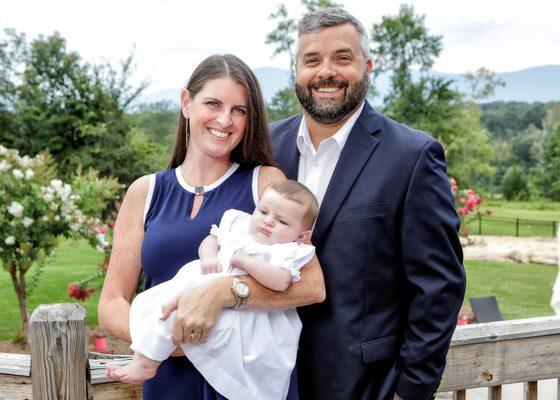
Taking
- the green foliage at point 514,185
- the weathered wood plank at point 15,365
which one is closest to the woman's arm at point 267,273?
the weathered wood plank at point 15,365

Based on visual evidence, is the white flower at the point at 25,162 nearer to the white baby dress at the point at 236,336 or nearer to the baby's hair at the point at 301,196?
the white baby dress at the point at 236,336

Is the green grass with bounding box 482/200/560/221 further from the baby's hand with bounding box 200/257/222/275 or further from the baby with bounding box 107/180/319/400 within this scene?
the baby's hand with bounding box 200/257/222/275

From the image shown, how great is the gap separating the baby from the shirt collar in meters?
0.37

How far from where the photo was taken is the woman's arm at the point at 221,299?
1947mm

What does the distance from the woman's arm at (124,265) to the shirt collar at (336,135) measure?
2.15 ft

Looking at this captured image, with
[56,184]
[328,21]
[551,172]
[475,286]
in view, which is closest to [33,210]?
[56,184]

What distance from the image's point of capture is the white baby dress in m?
2.00

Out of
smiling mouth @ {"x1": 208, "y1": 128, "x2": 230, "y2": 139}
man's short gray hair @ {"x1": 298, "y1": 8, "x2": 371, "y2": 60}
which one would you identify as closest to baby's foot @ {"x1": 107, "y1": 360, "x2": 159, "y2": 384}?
smiling mouth @ {"x1": 208, "y1": 128, "x2": 230, "y2": 139}

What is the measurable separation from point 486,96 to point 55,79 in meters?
23.0

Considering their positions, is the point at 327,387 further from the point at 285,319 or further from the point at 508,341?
the point at 508,341

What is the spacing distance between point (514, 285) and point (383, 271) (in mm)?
12197

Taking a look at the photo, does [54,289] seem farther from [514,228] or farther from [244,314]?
[514,228]

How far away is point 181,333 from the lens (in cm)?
196

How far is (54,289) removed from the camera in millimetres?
11703
